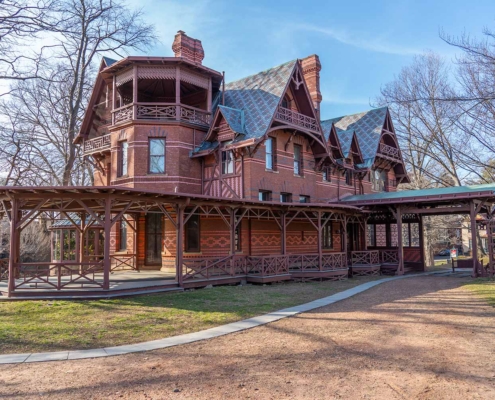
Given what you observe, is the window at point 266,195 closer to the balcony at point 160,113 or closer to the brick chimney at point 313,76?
the balcony at point 160,113

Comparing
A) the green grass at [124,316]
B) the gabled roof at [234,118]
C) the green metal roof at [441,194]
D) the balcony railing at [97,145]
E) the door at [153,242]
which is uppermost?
the gabled roof at [234,118]

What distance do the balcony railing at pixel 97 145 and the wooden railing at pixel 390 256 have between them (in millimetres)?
16541

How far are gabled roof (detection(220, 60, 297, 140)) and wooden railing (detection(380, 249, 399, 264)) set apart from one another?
1042 cm

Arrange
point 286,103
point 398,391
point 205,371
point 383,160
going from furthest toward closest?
point 383,160, point 286,103, point 205,371, point 398,391

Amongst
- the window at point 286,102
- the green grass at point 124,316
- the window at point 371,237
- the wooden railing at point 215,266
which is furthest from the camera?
the window at point 371,237

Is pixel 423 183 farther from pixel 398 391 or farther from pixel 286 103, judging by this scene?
pixel 398 391

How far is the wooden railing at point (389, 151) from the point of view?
29737mm

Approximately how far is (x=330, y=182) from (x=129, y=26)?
636 inches

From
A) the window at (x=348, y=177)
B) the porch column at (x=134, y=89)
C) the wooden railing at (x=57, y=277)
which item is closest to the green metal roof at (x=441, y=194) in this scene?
the window at (x=348, y=177)

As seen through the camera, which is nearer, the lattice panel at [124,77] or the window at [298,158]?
the lattice panel at [124,77]

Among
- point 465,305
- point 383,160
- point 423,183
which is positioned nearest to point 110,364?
point 465,305

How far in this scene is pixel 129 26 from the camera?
87.7 ft

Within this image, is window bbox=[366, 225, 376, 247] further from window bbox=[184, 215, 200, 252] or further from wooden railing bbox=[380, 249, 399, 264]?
window bbox=[184, 215, 200, 252]

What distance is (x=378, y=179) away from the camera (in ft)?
102
